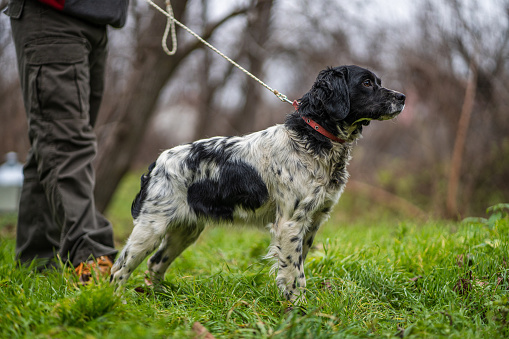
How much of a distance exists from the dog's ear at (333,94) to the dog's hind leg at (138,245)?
1391 mm

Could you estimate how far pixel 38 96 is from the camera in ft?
11.0

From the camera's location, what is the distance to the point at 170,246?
11.3ft

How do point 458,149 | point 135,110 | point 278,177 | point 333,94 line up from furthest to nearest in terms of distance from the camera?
point 458,149 → point 135,110 → point 333,94 → point 278,177

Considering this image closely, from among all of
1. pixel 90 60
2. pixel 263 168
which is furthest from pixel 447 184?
pixel 90 60

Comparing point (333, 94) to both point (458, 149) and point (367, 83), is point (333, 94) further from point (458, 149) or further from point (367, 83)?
point (458, 149)

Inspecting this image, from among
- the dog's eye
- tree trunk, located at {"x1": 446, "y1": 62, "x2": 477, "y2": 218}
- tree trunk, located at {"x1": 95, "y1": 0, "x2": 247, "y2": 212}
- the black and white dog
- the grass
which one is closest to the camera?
the grass

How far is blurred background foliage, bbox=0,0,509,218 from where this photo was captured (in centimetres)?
659

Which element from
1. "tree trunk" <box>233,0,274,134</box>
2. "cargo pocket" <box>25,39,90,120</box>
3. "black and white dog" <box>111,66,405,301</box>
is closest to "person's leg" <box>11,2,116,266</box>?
"cargo pocket" <box>25,39,90,120</box>

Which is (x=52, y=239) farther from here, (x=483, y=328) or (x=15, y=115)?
(x=15, y=115)

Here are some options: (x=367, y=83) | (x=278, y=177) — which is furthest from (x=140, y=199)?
(x=367, y=83)

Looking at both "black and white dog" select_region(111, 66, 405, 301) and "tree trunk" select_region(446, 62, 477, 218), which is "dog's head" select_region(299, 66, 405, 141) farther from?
"tree trunk" select_region(446, 62, 477, 218)

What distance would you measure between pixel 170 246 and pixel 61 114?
1301 mm

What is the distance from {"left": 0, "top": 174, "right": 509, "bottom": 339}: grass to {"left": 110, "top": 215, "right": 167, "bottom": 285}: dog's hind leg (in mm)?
173

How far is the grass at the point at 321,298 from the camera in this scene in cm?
220
